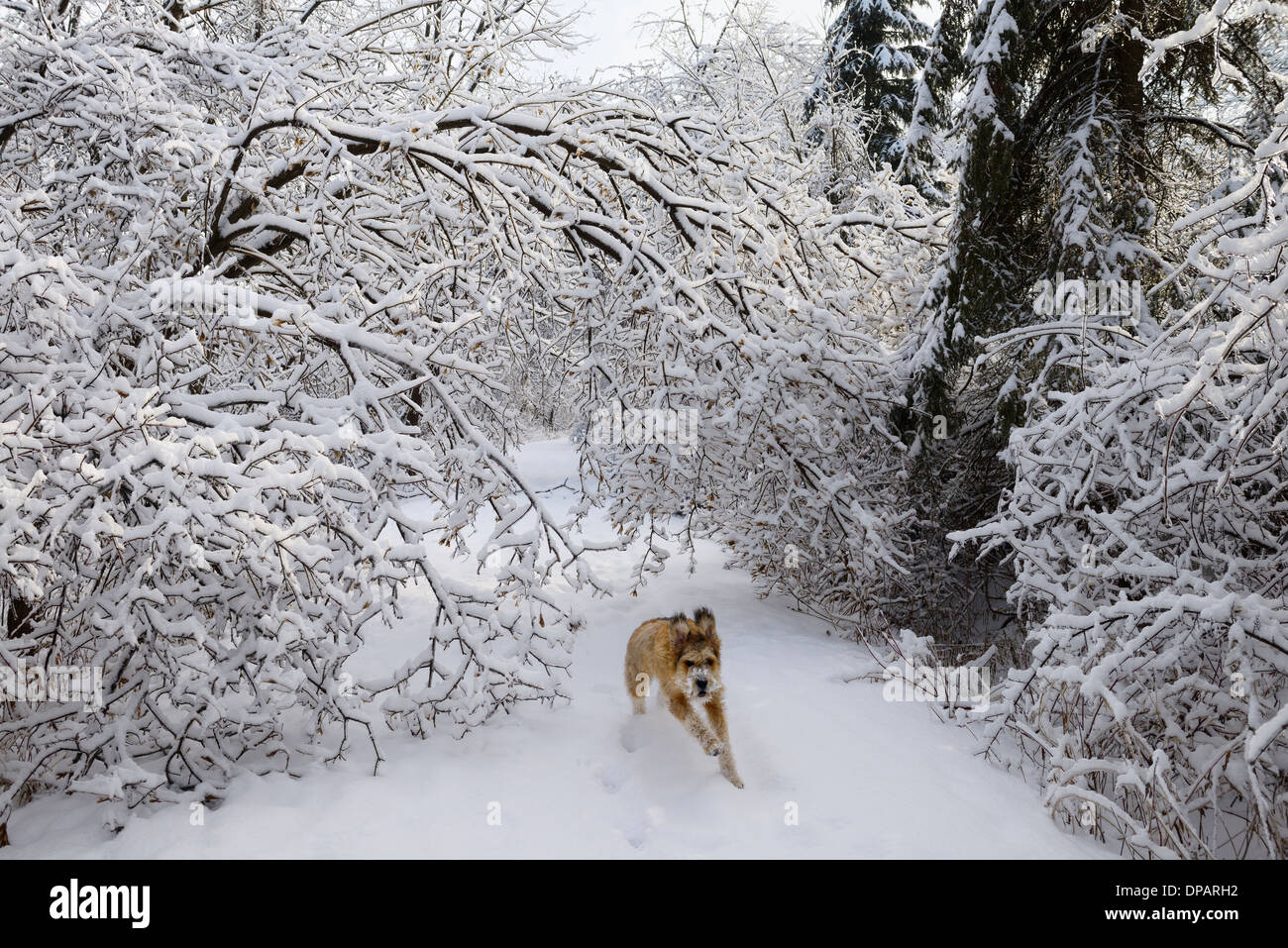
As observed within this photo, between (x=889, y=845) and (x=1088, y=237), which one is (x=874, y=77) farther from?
(x=889, y=845)

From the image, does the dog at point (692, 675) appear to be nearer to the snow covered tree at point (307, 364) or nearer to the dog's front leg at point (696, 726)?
the dog's front leg at point (696, 726)

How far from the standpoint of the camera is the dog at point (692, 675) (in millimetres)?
4340

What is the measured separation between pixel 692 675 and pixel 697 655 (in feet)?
0.49

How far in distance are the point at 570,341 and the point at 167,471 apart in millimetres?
4389

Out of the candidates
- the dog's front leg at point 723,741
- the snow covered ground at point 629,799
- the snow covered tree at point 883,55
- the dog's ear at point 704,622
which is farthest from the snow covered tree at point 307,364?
the snow covered tree at point 883,55

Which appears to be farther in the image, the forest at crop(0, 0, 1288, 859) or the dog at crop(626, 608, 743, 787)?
the dog at crop(626, 608, 743, 787)

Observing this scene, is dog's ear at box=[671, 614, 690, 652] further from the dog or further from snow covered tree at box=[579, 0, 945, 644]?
snow covered tree at box=[579, 0, 945, 644]

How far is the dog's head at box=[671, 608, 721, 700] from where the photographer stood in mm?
4367

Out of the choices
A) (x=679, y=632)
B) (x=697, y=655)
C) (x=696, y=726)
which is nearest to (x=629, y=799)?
(x=696, y=726)

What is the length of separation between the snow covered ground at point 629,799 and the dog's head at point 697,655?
0.51 meters

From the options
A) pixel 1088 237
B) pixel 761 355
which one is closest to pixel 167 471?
pixel 761 355

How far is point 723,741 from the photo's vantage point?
4.30 metres

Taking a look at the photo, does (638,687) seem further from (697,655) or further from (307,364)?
(307,364)

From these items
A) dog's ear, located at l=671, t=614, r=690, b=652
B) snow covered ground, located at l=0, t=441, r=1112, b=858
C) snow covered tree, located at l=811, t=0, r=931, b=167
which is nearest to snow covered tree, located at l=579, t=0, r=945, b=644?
dog's ear, located at l=671, t=614, r=690, b=652
